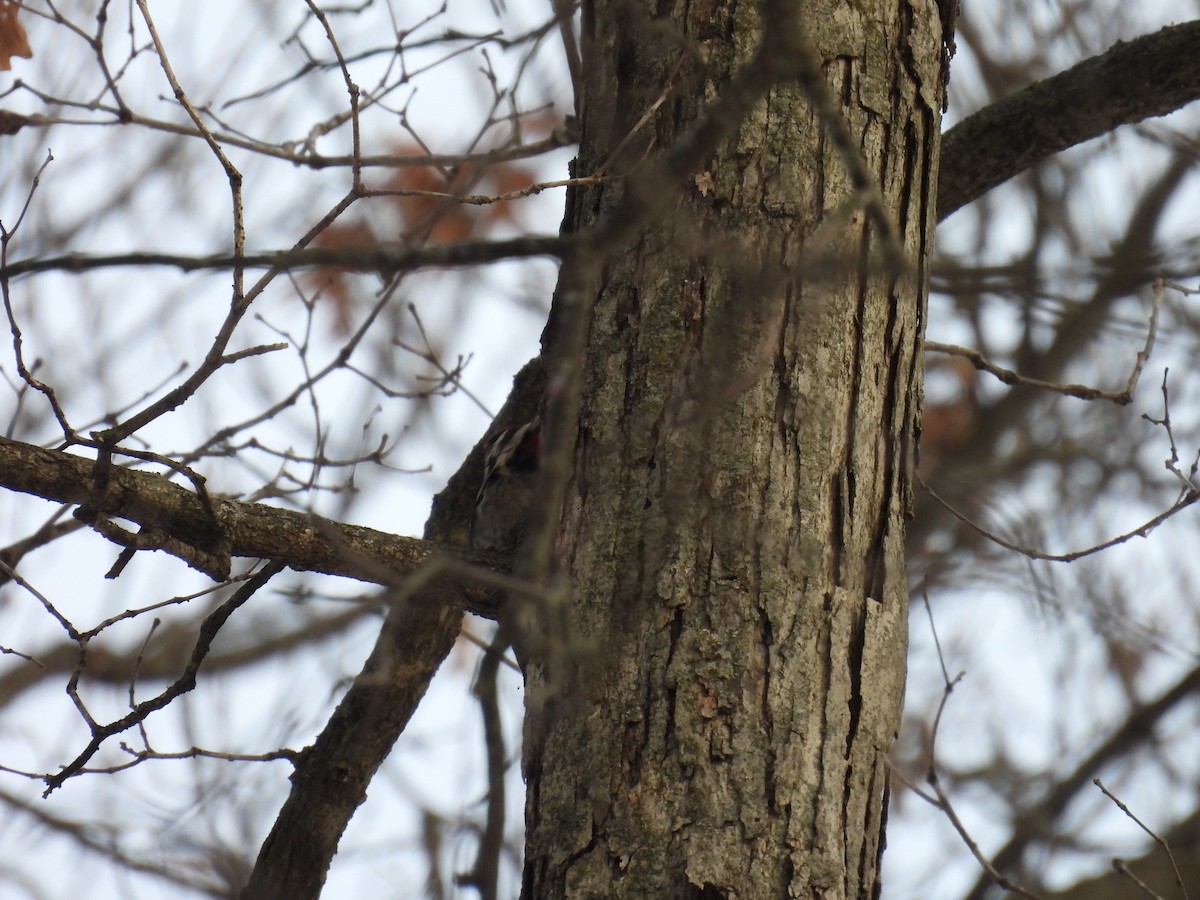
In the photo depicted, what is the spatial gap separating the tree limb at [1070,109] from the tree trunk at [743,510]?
0.49 meters

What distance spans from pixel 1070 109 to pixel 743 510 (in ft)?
4.53

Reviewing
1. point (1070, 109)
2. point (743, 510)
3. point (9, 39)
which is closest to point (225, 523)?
point (743, 510)

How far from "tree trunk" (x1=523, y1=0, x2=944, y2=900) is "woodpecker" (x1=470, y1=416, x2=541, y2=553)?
2.24 feet

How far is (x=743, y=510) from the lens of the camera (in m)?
2.07

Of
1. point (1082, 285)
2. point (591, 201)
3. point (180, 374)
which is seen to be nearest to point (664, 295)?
point (591, 201)

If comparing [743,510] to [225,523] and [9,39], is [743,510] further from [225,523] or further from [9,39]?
[9,39]

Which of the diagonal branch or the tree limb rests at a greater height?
the tree limb

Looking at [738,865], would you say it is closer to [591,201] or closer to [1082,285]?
[591,201]

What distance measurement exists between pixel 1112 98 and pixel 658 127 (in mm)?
1108

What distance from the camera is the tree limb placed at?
2.72 metres

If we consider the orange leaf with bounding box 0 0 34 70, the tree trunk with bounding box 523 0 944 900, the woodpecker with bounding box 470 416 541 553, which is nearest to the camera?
the tree trunk with bounding box 523 0 944 900

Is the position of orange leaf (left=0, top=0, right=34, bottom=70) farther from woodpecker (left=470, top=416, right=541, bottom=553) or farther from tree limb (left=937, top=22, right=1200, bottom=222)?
tree limb (left=937, top=22, right=1200, bottom=222)

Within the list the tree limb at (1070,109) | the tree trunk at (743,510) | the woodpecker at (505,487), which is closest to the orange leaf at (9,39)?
the woodpecker at (505,487)

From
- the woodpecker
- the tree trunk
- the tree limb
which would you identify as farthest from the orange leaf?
the tree limb
